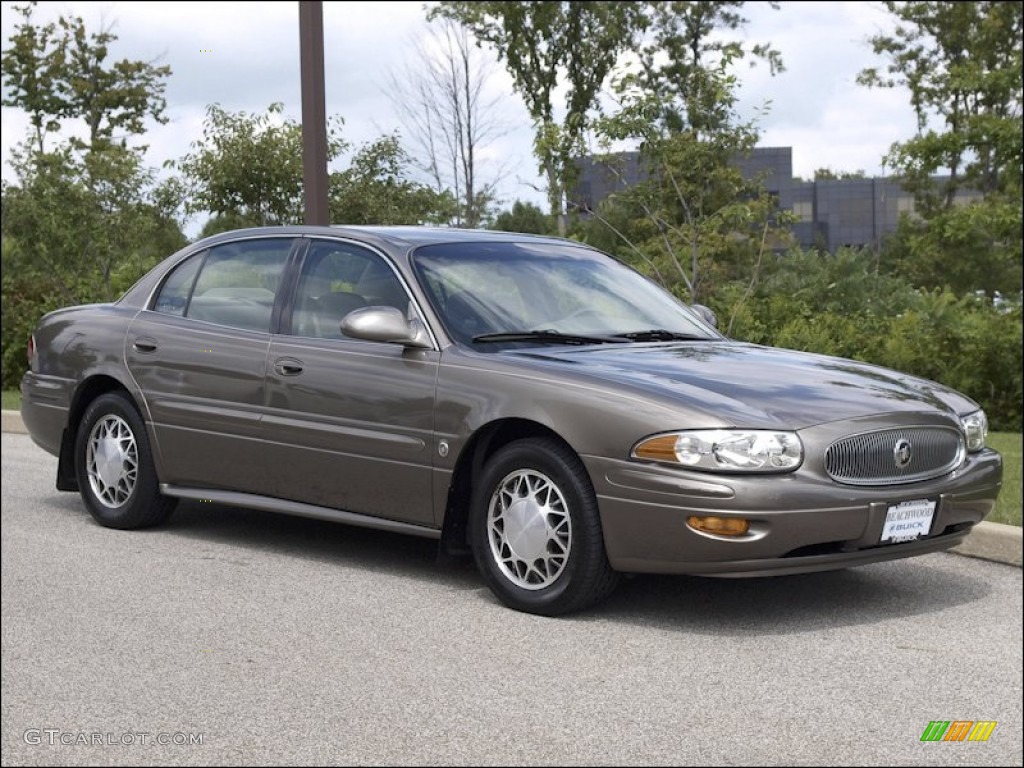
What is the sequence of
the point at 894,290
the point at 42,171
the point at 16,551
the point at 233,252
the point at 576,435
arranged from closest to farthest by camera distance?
the point at 576,435 < the point at 233,252 < the point at 16,551 < the point at 42,171 < the point at 894,290

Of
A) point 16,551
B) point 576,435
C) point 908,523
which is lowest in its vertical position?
point 16,551

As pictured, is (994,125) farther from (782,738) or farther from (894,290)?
(782,738)

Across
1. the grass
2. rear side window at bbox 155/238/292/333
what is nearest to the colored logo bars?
rear side window at bbox 155/238/292/333

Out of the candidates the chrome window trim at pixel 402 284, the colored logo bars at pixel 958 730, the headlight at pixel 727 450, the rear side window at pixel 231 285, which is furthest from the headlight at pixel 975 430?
the rear side window at pixel 231 285

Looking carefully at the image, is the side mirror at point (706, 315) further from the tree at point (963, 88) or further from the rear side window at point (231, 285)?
the tree at point (963, 88)

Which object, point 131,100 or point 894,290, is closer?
point 131,100

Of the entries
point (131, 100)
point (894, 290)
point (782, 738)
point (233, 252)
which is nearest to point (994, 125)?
point (894, 290)

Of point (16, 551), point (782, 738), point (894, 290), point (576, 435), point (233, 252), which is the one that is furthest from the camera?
point (894, 290)

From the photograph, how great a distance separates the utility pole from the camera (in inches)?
193

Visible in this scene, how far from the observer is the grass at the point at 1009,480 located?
8784 mm

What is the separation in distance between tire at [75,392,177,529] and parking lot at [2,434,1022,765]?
0.13 meters

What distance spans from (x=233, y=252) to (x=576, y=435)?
80.8 inches

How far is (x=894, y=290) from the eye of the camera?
18469 mm

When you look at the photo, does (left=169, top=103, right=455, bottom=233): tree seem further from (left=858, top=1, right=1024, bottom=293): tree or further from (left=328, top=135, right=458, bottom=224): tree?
(left=858, top=1, right=1024, bottom=293): tree
